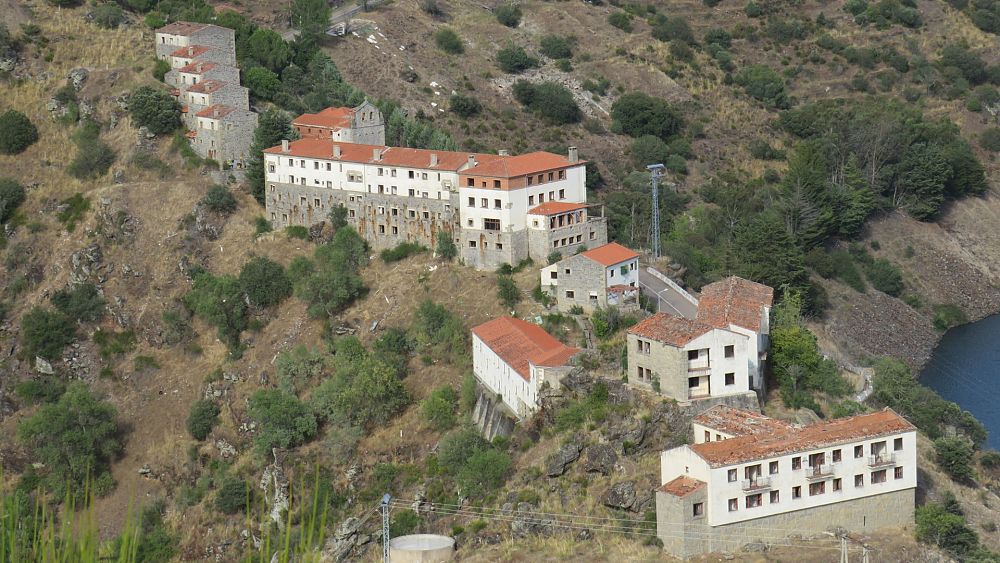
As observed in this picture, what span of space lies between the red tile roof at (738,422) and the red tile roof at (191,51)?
5770cm

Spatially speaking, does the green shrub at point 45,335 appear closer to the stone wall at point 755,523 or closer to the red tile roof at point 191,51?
the red tile roof at point 191,51

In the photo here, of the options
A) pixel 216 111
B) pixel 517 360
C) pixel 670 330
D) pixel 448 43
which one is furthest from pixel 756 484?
pixel 448 43

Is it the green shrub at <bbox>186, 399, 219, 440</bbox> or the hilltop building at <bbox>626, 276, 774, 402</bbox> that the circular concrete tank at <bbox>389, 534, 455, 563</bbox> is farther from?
the green shrub at <bbox>186, 399, 219, 440</bbox>

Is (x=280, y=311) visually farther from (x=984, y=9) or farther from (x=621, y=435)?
(x=984, y=9)

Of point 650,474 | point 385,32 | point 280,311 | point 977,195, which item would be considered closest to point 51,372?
point 280,311

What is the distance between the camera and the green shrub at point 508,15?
140m

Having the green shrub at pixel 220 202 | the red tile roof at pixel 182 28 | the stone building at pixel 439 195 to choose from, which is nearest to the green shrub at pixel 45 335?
the green shrub at pixel 220 202

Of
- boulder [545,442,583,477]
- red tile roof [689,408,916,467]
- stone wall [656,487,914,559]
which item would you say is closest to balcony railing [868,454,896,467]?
red tile roof [689,408,916,467]

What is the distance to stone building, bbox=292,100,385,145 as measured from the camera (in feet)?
313

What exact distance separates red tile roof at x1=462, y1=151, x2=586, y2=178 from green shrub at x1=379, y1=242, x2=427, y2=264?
19.8ft

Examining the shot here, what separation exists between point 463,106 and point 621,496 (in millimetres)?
64447

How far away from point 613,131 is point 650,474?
222 ft

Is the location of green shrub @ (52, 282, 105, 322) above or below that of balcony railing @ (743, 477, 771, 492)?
above

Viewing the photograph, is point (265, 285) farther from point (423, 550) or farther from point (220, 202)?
point (423, 550)
